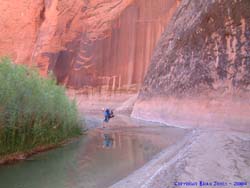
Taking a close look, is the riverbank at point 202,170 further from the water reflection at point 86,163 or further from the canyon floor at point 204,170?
the water reflection at point 86,163

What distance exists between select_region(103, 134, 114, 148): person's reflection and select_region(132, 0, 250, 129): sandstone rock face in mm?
4160

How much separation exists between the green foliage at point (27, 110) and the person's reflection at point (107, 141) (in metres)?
1.89

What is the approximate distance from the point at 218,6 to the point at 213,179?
1338cm

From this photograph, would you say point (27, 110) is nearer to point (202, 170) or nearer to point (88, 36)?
point (202, 170)

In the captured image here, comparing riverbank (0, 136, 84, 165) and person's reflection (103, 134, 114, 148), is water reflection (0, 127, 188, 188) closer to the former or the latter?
person's reflection (103, 134, 114, 148)

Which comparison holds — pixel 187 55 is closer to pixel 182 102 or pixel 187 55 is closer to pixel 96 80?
pixel 182 102

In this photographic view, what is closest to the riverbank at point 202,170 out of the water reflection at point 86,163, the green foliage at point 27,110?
the water reflection at point 86,163

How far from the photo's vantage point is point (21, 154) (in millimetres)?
11094

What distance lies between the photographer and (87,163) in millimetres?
10125

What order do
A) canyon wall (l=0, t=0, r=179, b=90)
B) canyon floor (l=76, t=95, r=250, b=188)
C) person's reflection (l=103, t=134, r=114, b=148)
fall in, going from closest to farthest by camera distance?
canyon floor (l=76, t=95, r=250, b=188)
person's reflection (l=103, t=134, r=114, b=148)
canyon wall (l=0, t=0, r=179, b=90)

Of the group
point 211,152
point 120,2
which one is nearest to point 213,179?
point 211,152

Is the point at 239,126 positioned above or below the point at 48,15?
below

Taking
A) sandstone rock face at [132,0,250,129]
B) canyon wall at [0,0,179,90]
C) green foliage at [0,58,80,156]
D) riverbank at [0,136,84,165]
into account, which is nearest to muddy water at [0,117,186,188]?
riverbank at [0,136,84,165]

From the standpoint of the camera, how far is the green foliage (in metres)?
10.3
